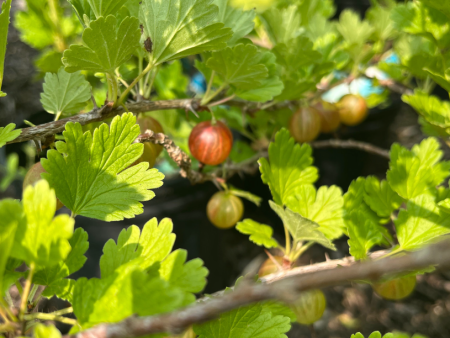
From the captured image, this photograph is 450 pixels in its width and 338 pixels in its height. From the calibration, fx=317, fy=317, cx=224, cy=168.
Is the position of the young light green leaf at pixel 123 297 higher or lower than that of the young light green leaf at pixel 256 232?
higher

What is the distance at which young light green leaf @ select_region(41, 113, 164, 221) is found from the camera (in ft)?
1.42

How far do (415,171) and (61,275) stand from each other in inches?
24.4

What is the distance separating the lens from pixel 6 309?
331 millimetres

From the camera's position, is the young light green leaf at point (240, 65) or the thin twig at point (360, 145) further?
the thin twig at point (360, 145)

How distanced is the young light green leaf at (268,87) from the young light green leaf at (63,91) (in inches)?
11.9

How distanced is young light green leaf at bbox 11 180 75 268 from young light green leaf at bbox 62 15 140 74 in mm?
208

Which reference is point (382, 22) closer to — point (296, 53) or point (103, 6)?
point (296, 53)

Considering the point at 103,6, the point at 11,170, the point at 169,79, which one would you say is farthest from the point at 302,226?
the point at 11,170

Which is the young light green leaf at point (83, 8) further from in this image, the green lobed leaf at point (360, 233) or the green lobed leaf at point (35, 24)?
the green lobed leaf at point (360, 233)

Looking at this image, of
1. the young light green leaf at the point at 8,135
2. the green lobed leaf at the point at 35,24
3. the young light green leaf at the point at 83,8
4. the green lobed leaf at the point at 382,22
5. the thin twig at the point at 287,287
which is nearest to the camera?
the thin twig at the point at 287,287

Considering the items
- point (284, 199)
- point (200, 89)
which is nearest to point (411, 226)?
point (284, 199)

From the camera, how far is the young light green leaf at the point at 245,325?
1.51 feet

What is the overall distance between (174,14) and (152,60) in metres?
0.08

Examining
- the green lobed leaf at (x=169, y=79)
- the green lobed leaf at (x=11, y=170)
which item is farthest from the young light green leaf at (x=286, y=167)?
the green lobed leaf at (x=11, y=170)
